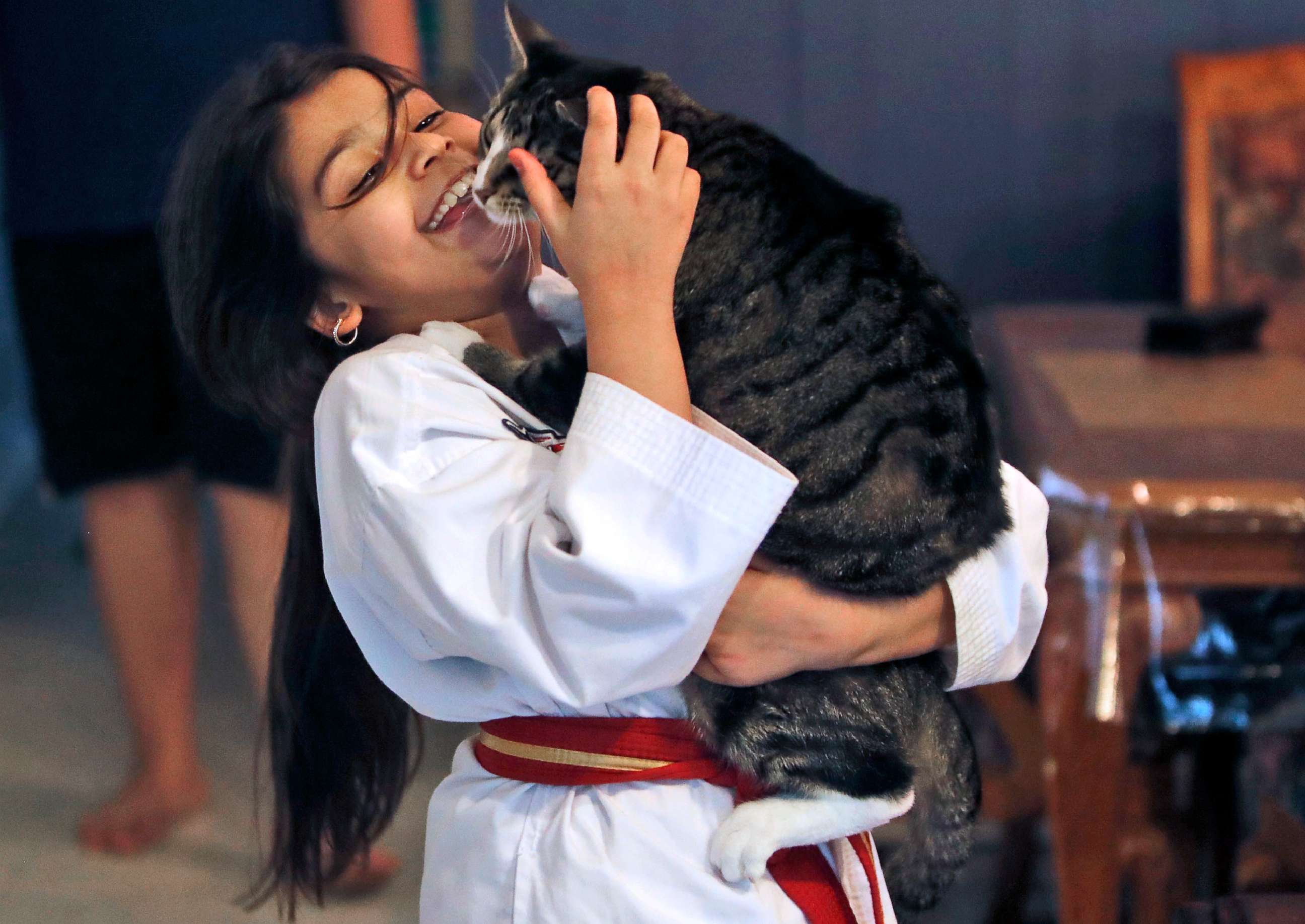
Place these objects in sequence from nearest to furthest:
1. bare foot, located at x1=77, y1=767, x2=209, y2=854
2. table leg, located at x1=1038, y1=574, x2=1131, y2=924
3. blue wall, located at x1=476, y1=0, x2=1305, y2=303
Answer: bare foot, located at x1=77, y1=767, x2=209, y2=854
table leg, located at x1=1038, y1=574, x2=1131, y2=924
blue wall, located at x1=476, y1=0, x2=1305, y2=303

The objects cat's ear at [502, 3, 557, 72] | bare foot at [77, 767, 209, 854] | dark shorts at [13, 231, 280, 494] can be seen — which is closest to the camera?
cat's ear at [502, 3, 557, 72]

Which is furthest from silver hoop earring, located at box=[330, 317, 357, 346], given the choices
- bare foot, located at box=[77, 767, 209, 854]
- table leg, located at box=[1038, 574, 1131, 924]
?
table leg, located at box=[1038, 574, 1131, 924]

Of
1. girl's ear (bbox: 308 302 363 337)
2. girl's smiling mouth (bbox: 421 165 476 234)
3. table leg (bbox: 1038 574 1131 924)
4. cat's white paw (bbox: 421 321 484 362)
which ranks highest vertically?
girl's smiling mouth (bbox: 421 165 476 234)

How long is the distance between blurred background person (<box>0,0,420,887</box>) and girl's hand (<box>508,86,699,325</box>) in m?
0.34

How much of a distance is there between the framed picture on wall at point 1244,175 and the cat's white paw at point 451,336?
1.51m

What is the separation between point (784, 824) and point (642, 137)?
0.38 m

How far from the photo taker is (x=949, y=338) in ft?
2.35

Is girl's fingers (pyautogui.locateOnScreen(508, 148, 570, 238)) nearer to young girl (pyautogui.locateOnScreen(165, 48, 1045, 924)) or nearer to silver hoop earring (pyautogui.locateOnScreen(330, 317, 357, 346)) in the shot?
young girl (pyautogui.locateOnScreen(165, 48, 1045, 924))

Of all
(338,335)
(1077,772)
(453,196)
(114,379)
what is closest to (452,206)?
(453,196)

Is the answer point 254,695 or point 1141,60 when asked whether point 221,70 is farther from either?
point 1141,60

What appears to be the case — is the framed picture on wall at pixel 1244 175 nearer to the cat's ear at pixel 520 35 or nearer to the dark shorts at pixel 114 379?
the cat's ear at pixel 520 35

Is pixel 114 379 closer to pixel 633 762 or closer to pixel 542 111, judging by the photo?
pixel 542 111

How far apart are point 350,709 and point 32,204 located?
485mm

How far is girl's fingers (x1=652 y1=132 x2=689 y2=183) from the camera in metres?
0.65
